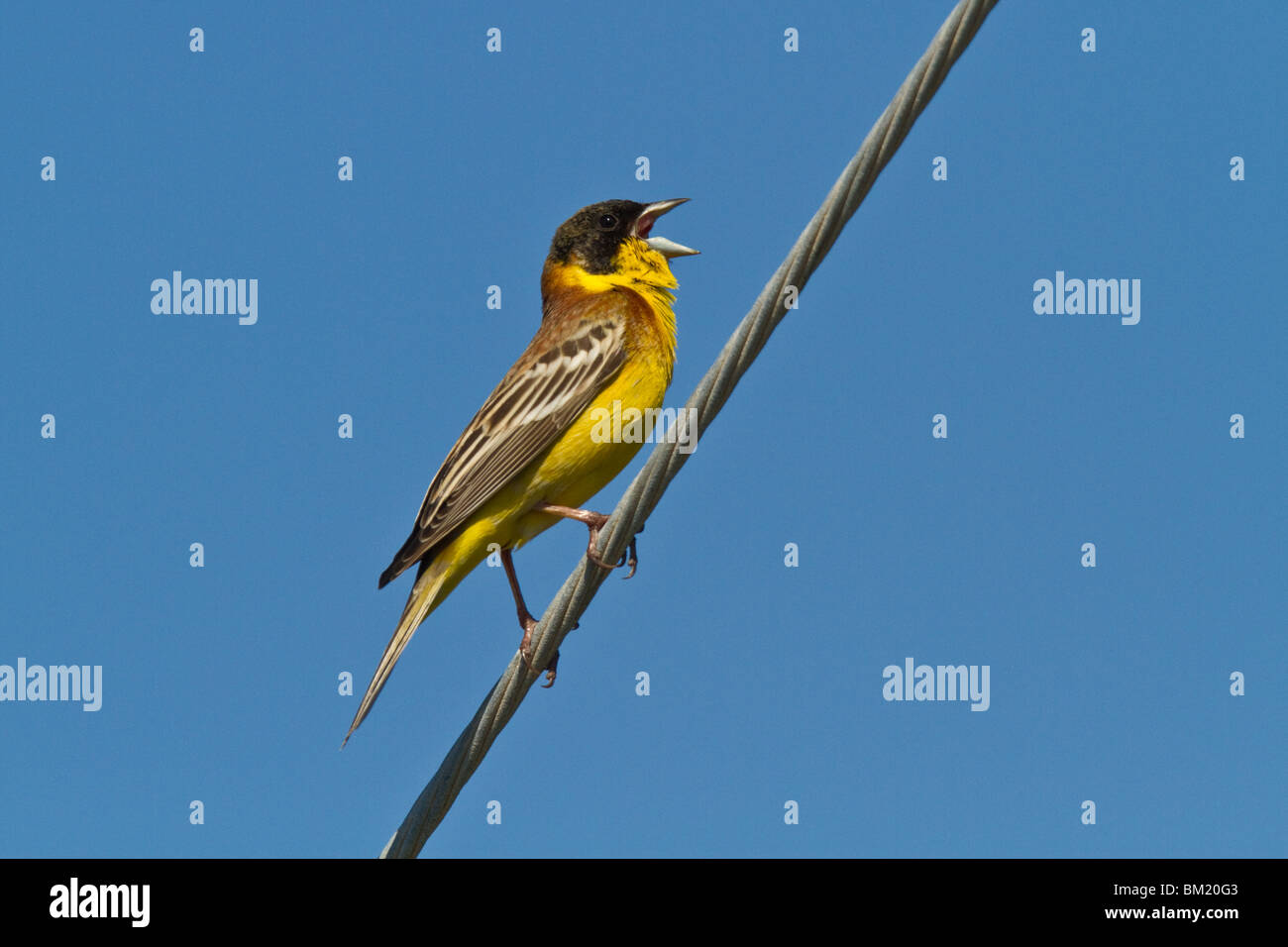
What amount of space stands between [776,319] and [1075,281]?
641 cm

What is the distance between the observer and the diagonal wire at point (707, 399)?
402cm

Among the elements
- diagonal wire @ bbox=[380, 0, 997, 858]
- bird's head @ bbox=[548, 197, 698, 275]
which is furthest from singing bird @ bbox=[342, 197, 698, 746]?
diagonal wire @ bbox=[380, 0, 997, 858]

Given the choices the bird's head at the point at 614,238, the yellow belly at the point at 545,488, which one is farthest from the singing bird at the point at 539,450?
the bird's head at the point at 614,238

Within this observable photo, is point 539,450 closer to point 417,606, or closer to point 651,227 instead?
point 417,606

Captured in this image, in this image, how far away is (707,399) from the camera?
443 cm

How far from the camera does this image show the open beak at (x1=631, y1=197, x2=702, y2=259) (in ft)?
25.8

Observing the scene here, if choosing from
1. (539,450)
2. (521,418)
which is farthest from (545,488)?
(521,418)

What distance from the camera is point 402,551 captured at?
6637 mm

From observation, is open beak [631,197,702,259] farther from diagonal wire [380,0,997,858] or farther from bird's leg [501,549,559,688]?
diagonal wire [380,0,997,858]

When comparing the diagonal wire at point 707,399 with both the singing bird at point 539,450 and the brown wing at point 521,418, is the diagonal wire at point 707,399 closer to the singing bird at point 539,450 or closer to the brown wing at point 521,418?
the singing bird at point 539,450

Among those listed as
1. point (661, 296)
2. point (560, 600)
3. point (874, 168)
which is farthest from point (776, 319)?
point (661, 296)

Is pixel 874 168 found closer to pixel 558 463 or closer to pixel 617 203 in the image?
pixel 558 463

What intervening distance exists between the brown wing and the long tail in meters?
0.11

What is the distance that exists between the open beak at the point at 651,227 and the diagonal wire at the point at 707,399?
3.47 m
